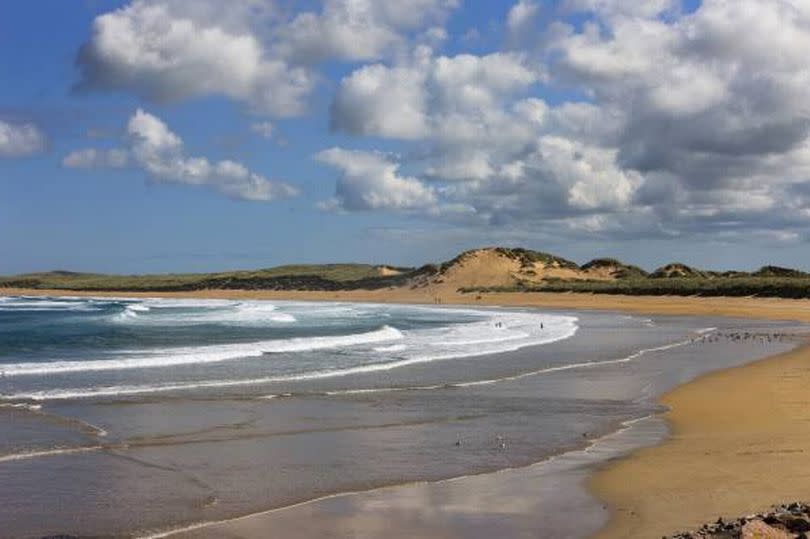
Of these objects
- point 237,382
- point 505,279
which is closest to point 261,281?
point 505,279

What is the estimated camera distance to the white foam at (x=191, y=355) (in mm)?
23375

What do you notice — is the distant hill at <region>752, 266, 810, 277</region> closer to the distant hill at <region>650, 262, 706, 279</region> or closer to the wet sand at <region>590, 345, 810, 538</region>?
the distant hill at <region>650, 262, 706, 279</region>

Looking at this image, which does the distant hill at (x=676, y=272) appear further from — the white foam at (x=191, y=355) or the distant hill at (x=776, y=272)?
the white foam at (x=191, y=355)

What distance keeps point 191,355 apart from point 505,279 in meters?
85.1

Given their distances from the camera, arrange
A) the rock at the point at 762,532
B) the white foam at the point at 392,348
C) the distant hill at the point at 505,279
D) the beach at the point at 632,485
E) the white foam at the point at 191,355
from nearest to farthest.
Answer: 1. the rock at the point at 762,532
2. the beach at the point at 632,485
3. the white foam at the point at 191,355
4. the white foam at the point at 392,348
5. the distant hill at the point at 505,279

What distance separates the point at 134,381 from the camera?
66.9 ft

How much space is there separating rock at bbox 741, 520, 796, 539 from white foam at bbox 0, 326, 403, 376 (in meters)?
19.3

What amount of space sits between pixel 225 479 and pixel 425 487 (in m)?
2.37

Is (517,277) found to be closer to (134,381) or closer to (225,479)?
(134,381)

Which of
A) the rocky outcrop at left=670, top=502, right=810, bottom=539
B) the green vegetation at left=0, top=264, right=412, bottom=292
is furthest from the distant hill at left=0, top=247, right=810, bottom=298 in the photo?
the rocky outcrop at left=670, top=502, right=810, bottom=539

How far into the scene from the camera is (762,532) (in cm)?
668

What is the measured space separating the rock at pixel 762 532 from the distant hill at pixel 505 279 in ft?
222

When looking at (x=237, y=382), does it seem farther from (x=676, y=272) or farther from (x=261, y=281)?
(x=261, y=281)

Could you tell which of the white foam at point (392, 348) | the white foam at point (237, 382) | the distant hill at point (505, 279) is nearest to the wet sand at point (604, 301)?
the distant hill at point (505, 279)
